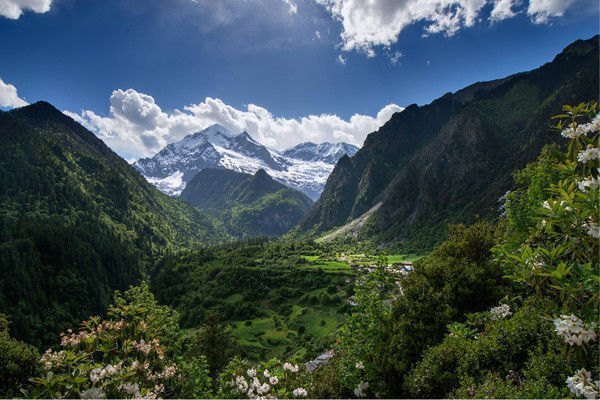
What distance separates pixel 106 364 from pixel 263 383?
542cm

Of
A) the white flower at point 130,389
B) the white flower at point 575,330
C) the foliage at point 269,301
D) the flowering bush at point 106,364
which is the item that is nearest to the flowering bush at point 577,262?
the white flower at point 575,330

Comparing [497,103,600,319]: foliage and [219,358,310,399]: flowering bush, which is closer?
[497,103,600,319]: foliage

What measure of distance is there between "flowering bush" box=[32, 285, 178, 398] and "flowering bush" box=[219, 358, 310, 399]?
7.33 feet

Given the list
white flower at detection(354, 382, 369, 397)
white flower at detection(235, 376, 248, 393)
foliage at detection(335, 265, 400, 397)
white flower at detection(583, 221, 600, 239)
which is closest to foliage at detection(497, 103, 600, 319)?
white flower at detection(583, 221, 600, 239)

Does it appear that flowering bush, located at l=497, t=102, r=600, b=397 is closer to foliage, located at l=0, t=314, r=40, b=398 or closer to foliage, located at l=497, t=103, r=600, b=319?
→ foliage, located at l=497, t=103, r=600, b=319

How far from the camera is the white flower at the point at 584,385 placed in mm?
5816

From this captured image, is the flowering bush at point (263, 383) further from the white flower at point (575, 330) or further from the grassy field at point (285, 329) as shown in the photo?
the grassy field at point (285, 329)

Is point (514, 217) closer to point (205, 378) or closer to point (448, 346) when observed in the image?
point (448, 346)

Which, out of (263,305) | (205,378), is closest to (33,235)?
(263,305)

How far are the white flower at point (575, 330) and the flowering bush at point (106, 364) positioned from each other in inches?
380

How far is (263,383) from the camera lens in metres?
12.3

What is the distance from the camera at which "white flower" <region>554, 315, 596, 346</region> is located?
6.14m

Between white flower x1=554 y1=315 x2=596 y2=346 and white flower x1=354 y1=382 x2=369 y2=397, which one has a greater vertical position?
white flower x1=554 y1=315 x2=596 y2=346

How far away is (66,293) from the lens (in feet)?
566
